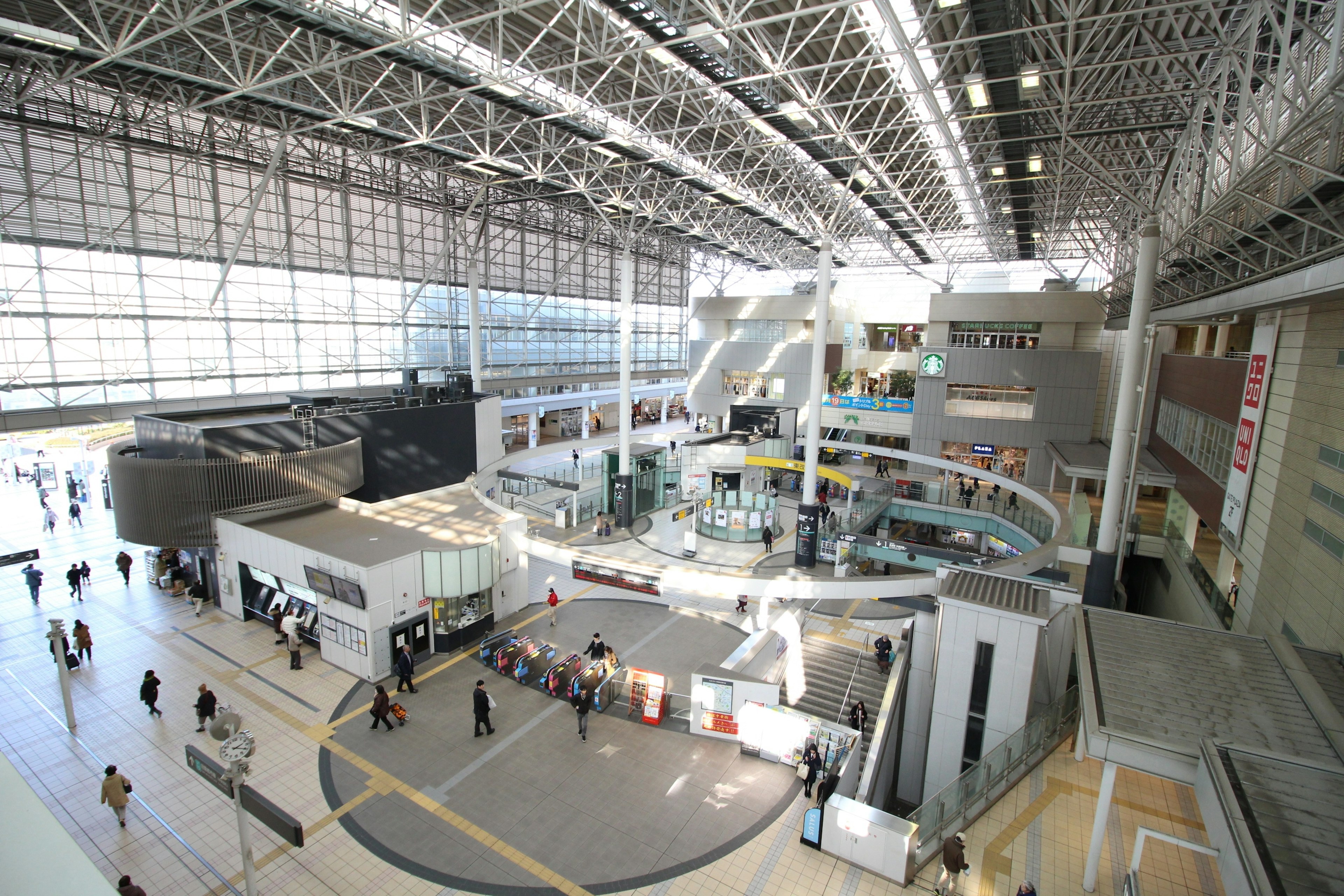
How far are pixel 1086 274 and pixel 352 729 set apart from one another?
52.1 m

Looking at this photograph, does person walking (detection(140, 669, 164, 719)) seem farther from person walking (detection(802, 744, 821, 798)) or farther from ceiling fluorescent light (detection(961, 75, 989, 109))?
ceiling fluorescent light (detection(961, 75, 989, 109))

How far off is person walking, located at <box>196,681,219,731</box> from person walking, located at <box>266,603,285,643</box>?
343cm

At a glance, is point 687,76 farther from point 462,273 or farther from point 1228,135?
point 462,273

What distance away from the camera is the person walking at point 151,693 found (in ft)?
40.7

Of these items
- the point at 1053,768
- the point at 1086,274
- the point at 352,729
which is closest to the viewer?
the point at 1053,768

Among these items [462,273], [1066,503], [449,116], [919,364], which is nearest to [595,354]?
[462,273]

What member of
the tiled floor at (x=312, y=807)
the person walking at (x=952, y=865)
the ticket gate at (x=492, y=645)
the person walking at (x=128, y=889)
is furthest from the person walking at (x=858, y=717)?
the person walking at (x=128, y=889)

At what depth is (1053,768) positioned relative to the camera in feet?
34.1

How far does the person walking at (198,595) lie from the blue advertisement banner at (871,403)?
31307 millimetres

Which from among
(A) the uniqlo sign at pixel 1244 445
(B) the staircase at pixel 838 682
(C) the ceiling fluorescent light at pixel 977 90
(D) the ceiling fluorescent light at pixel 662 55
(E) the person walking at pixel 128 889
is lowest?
(B) the staircase at pixel 838 682

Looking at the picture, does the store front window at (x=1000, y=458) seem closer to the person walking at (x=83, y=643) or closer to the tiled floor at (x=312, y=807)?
the tiled floor at (x=312, y=807)

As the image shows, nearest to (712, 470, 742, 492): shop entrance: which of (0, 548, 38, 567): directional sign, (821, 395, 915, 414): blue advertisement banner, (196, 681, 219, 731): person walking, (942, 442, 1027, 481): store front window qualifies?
(821, 395, 915, 414): blue advertisement banner

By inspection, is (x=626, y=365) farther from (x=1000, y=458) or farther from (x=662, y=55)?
(x=1000, y=458)

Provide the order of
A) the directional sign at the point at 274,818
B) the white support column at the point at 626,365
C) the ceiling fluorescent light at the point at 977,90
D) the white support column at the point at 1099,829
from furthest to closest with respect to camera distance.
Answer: the white support column at the point at 626,365 → the ceiling fluorescent light at the point at 977,90 → the white support column at the point at 1099,829 → the directional sign at the point at 274,818
